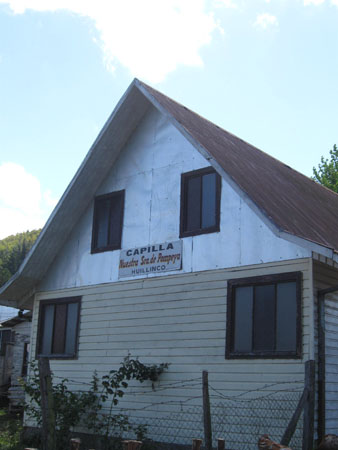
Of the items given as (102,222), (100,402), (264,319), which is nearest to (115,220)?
(102,222)

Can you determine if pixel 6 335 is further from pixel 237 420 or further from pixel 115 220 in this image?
pixel 237 420

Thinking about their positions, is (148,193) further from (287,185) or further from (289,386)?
(289,386)

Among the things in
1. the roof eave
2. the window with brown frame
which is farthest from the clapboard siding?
the roof eave

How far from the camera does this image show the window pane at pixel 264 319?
1144cm

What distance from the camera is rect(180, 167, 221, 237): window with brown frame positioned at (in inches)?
511

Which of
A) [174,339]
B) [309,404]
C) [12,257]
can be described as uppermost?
[12,257]

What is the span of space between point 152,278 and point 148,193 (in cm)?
198

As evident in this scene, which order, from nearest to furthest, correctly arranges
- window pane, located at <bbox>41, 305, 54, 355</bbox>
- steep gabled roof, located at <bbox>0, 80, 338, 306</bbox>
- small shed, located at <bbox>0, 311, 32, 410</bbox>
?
1. steep gabled roof, located at <bbox>0, 80, 338, 306</bbox>
2. window pane, located at <bbox>41, 305, 54, 355</bbox>
3. small shed, located at <bbox>0, 311, 32, 410</bbox>

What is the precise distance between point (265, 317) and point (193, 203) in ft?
10.2

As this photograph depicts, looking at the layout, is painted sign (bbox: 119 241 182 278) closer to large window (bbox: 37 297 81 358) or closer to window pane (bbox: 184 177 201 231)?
window pane (bbox: 184 177 201 231)

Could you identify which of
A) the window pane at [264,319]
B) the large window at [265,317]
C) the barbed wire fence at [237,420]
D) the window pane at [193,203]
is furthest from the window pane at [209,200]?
the barbed wire fence at [237,420]

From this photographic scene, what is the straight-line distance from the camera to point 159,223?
45.8 feet

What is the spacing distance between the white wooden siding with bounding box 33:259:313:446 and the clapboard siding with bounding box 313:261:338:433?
0.53 m

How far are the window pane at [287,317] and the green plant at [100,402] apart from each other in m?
2.78
